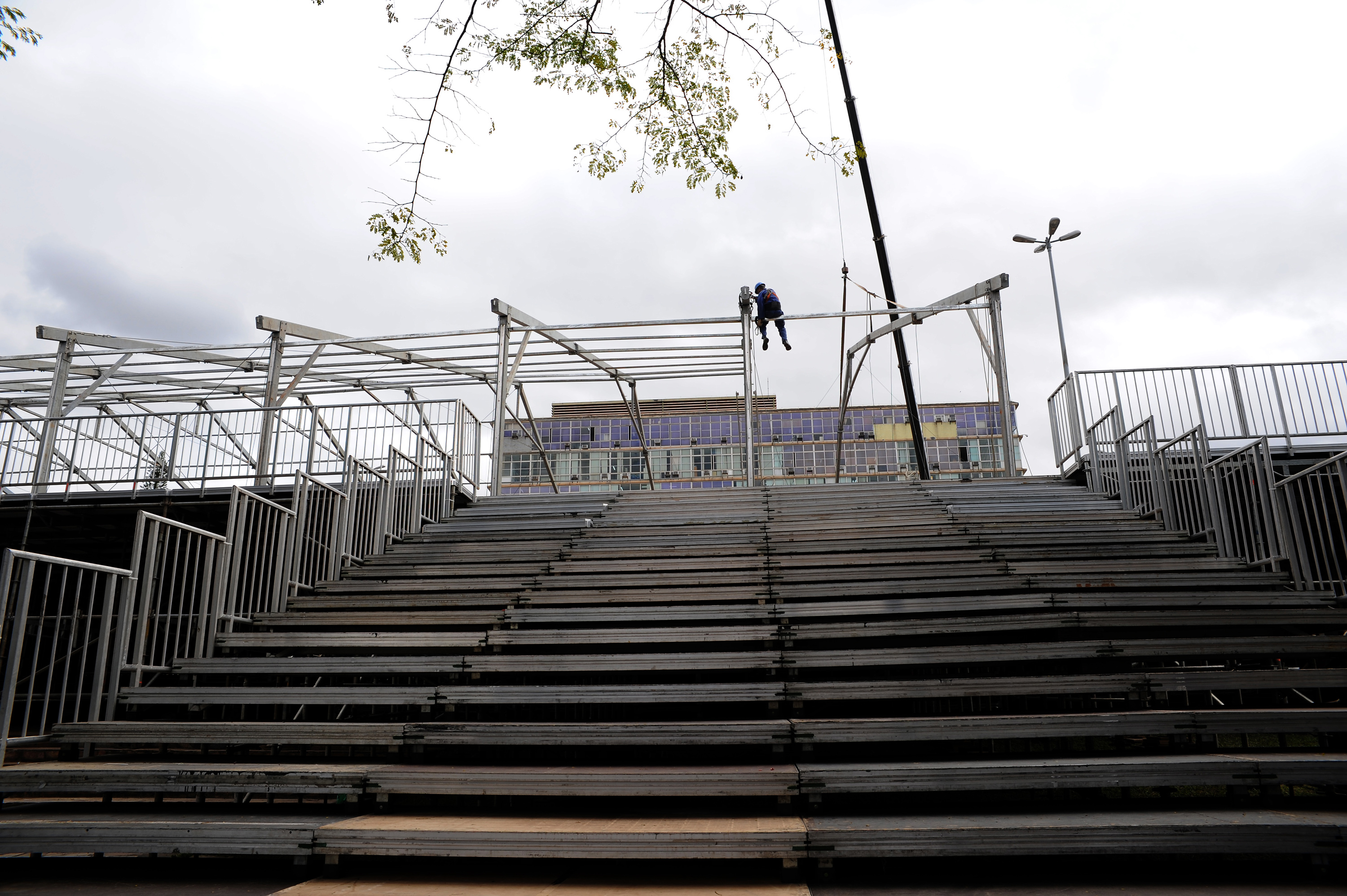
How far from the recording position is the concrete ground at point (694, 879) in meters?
3.53

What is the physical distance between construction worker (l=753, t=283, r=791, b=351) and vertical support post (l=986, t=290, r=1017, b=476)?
3.53 m

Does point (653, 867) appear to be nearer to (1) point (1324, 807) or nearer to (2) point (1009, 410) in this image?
(1) point (1324, 807)

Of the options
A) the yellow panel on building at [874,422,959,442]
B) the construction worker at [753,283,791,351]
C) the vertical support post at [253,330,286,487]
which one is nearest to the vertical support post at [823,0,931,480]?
the yellow panel on building at [874,422,959,442]

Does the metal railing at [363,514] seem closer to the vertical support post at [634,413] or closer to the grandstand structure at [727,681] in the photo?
the grandstand structure at [727,681]

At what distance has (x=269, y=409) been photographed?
12.1 metres

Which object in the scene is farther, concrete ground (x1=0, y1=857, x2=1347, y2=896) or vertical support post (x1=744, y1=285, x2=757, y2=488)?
vertical support post (x1=744, y1=285, x2=757, y2=488)

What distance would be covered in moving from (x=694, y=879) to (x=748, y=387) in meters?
10.5

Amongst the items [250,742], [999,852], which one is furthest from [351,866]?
[999,852]

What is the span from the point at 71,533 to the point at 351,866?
11323 millimetres

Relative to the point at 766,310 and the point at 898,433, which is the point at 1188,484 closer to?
the point at 766,310

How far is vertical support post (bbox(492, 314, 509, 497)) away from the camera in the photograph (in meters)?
12.6

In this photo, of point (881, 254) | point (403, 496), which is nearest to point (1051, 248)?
point (881, 254)

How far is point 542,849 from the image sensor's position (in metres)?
3.80

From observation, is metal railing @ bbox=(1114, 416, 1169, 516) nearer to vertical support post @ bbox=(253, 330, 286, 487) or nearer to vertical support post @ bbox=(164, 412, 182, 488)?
vertical support post @ bbox=(253, 330, 286, 487)
